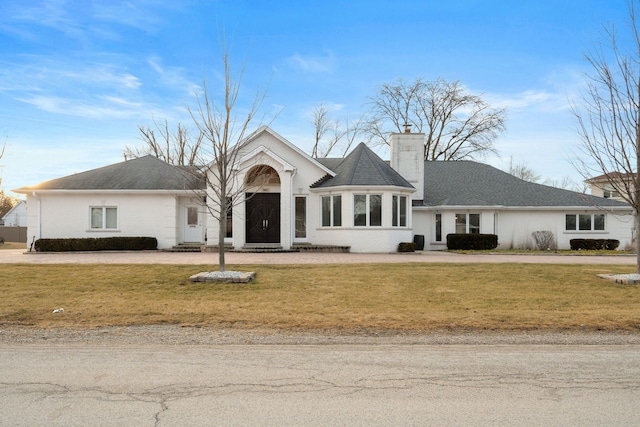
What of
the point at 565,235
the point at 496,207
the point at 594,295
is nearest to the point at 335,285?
the point at 594,295

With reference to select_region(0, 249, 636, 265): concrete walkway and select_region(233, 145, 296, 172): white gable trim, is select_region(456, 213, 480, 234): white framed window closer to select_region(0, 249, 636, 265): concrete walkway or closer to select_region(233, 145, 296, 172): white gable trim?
select_region(0, 249, 636, 265): concrete walkway

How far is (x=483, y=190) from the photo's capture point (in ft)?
97.2

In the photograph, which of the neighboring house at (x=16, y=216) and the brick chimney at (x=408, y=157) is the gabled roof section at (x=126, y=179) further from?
the neighboring house at (x=16, y=216)

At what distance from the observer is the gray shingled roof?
28234 millimetres

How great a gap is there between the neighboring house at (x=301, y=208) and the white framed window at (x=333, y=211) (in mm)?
47

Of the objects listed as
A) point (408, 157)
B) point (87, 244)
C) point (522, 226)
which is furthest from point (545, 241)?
point (87, 244)

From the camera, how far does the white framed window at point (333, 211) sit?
24.3m

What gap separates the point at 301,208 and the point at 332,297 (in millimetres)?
13464

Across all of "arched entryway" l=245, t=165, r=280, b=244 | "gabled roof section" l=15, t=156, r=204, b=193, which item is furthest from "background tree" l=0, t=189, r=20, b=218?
"arched entryway" l=245, t=165, r=280, b=244

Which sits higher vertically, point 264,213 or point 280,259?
point 264,213

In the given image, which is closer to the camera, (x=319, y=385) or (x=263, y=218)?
(x=319, y=385)

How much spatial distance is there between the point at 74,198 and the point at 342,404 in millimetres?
23974

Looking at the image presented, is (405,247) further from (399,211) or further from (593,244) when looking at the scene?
(593,244)

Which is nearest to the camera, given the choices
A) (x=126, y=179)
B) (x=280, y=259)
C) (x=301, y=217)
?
(x=280, y=259)
